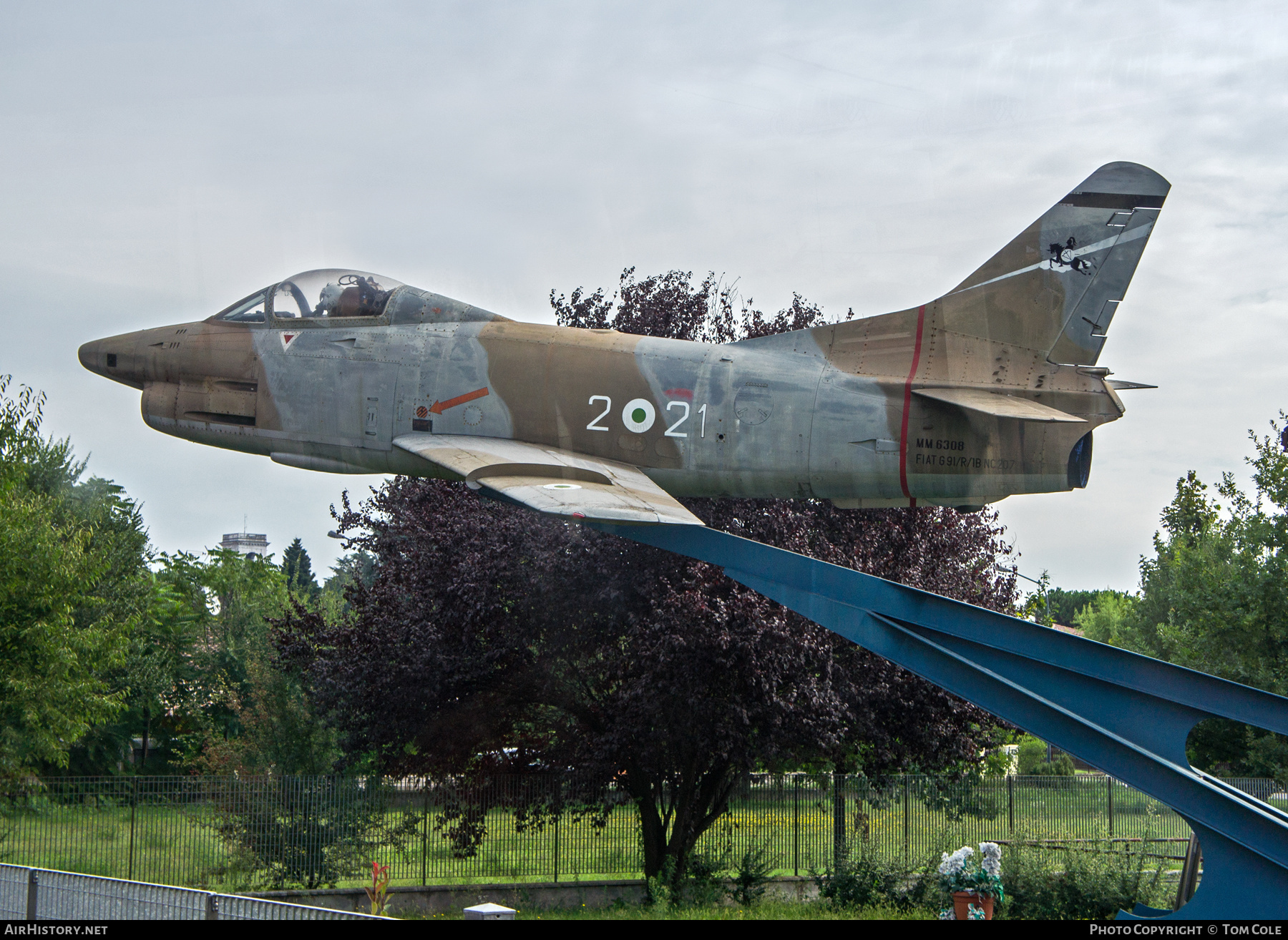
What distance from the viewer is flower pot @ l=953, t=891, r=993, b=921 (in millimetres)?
15094

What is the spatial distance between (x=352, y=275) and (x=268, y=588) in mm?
48484

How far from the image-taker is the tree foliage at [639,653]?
1742cm

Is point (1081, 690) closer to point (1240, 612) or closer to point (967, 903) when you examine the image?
point (967, 903)

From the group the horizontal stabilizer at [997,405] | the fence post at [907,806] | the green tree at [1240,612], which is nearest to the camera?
the horizontal stabilizer at [997,405]

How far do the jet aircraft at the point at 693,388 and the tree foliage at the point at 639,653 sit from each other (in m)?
6.51

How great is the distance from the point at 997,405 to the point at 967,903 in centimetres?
876

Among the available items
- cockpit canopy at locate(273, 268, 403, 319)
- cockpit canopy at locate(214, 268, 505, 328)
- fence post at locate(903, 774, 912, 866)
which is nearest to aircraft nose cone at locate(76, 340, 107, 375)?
cockpit canopy at locate(214, 268, 505, 328)

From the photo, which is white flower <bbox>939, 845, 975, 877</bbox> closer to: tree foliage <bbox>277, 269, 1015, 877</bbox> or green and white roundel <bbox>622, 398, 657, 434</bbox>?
tree foliage <bbox>277, 269, 1015, 877</bbox>

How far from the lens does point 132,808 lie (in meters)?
18.8

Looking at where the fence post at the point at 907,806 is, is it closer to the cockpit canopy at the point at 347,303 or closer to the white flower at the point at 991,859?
the white flower at the point at 991,859

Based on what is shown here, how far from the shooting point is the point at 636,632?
1748 centimetres

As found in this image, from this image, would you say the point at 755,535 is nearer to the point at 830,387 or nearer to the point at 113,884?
the point at 830,387

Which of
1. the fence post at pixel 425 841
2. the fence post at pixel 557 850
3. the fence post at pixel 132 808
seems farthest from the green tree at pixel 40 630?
the fence post at pixel 557 850

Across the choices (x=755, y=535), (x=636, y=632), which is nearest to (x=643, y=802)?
(x=636, y=632)
